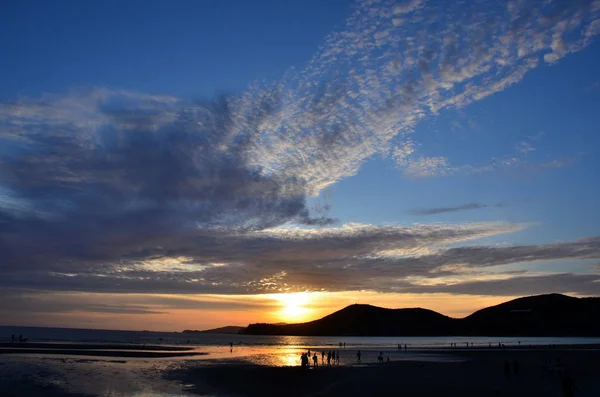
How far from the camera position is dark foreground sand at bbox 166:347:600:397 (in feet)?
105

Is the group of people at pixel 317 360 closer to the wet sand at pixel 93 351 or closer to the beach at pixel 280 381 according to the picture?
the beach at pixel 280 381

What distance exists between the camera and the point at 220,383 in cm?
3778

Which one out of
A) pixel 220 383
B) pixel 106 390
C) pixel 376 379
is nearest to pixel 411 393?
pixel 376 379

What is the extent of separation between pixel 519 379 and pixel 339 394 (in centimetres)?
1706

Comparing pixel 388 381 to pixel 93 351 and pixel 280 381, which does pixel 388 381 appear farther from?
pixel 93 351

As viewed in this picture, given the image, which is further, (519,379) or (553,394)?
(519,379)

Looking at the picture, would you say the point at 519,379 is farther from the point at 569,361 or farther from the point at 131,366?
the point at 131,366

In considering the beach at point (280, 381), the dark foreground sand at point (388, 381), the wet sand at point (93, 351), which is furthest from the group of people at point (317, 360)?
the wet sand at point (93, 351)

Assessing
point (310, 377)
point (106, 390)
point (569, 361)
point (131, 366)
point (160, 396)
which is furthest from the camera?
point (569, 361)

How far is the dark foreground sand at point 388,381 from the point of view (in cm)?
3206

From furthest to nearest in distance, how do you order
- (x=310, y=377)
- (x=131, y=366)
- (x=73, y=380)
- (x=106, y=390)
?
(x=131, y=366) → (x=310, y=377) → (x=73, y=380) → (x=106, y=390)

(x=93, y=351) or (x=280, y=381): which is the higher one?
(x=280, y=381)

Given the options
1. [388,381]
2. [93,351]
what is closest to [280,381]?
[388,381]

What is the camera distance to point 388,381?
122 ft
